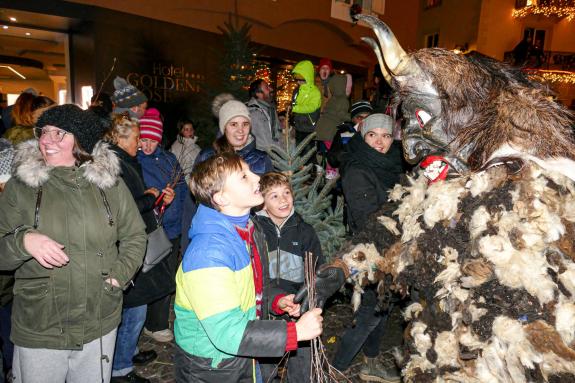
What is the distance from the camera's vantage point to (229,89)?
8578 mm

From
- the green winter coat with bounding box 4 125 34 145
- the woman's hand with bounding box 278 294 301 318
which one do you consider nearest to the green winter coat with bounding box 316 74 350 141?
the green winter coat with bounding box 4 125 34 145

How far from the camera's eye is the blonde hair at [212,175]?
7.40ft

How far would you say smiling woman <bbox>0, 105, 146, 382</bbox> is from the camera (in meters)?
2.43

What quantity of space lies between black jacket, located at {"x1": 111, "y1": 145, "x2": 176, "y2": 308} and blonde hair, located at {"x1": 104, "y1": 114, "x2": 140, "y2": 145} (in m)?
0.13

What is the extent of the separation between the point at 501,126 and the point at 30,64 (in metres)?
13.2

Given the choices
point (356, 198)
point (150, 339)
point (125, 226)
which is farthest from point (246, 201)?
point (150, 339)

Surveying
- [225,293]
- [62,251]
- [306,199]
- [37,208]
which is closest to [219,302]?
[225,293]

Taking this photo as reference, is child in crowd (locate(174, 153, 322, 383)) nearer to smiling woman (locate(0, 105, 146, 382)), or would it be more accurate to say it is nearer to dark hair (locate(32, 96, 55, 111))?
smiling woman (locate(0, 105, 146, 382))

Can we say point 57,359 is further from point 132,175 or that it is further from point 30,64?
Result: point 30,64

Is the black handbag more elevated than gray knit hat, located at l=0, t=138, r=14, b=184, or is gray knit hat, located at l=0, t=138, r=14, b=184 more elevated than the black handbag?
gray knit hat, located at l=0, t=138, r=14, b=184

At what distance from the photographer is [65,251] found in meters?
2.49

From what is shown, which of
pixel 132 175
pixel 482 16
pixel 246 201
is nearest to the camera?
pixel 246 201

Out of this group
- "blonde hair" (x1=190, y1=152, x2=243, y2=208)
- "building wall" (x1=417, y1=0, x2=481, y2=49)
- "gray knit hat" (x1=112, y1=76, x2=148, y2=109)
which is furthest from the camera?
"building wall" (x1=417, y1=0, x2=481, y2=49)

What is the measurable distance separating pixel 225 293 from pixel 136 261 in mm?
1231
